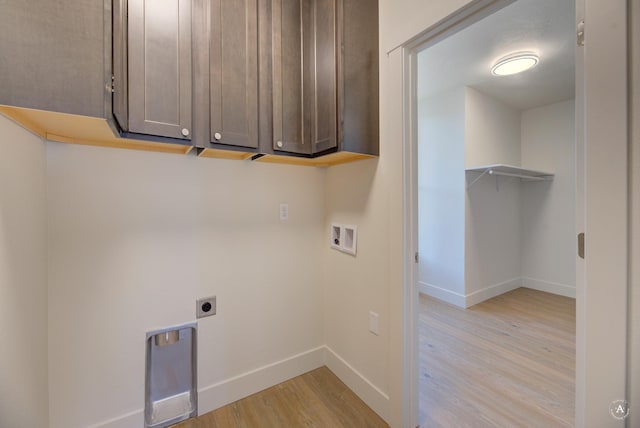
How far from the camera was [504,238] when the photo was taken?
3613mm

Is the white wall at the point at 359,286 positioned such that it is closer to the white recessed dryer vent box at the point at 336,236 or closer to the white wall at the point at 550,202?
the white recessed dryer vent box at the point at 336,236

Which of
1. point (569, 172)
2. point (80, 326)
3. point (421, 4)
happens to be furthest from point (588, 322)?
point (569, 172)

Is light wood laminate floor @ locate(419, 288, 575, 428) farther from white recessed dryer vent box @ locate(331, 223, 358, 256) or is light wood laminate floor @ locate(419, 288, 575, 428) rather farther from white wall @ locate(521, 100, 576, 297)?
white recessed dryer vent box @ locate(331, 223, 358, 256)

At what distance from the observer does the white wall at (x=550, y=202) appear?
3408 millimetres

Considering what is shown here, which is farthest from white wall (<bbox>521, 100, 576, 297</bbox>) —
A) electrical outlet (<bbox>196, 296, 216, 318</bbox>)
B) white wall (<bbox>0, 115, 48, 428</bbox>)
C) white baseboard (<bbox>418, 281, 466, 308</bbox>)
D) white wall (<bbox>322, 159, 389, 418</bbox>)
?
white wall (<bbox>0, 115, 48, 428</bbox>)

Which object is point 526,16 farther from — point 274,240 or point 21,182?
point 21,182

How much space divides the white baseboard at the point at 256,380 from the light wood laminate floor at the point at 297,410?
4 centimetres

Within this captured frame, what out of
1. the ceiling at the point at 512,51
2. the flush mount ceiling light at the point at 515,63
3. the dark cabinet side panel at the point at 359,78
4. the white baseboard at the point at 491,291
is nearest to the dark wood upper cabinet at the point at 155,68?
the dark cabinet side panel at the point at 359,78

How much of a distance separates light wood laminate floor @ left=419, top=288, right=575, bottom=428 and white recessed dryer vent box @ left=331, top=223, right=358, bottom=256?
43.1 inches

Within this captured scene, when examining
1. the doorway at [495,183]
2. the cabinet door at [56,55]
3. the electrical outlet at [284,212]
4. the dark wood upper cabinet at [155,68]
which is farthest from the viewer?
the doorway at [495,183]

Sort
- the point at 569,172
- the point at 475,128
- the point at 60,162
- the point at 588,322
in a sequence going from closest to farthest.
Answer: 1. the point at 588,322
2. the point at 60,162
3. the point at 475,128
4. the point at 569,172

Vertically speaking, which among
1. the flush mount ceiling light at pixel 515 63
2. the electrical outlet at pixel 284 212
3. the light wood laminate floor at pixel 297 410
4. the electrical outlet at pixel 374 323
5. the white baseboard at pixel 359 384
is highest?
the flush mount ceiling light at pixel 515 63

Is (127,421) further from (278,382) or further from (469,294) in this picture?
(469,294)

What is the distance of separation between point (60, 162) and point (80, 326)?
81 centimetres
